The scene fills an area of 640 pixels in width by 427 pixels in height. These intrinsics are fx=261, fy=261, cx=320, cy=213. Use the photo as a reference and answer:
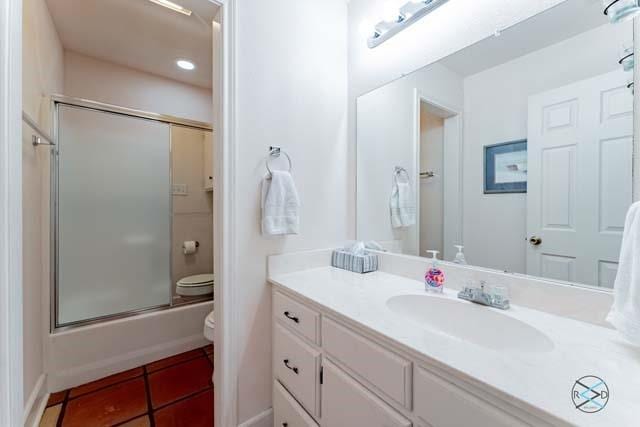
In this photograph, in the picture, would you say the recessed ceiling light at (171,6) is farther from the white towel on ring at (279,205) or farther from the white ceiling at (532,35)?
the white ceiling at (532,35)

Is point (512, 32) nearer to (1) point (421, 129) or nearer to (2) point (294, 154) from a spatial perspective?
(1) point (421, 129)

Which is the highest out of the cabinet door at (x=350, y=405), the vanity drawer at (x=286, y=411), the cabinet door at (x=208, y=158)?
the cabinet door at (x=208, y=158)

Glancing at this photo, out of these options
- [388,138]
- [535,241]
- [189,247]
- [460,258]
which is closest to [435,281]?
[460,258]

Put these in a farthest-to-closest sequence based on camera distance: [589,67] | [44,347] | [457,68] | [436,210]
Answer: [44,347] → [436,210] → [457,68] → [589,67]

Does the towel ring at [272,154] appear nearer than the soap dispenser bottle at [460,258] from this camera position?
No

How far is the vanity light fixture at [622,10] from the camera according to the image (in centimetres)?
72

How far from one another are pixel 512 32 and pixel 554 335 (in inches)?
42.1

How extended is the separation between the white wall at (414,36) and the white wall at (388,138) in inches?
2.1

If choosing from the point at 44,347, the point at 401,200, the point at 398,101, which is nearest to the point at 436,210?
the point at 401,200

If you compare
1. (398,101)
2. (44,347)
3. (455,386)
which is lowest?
(44,347)

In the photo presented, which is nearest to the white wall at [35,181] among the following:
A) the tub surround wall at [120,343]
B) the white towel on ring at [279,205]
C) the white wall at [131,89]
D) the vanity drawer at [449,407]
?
the tub surround wall at [120,343]

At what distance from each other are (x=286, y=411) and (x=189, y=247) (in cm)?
185

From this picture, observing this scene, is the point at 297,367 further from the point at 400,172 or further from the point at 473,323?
the point at 400,172

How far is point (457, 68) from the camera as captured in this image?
1.18m
